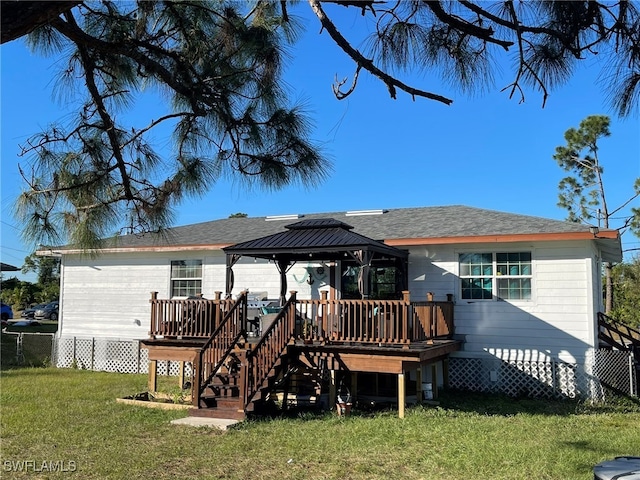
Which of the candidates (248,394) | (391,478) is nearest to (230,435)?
(248,394)

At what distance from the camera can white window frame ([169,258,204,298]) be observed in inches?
600

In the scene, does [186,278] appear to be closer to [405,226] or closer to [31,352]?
[31,352]

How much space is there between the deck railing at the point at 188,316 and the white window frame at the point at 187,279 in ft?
11.0

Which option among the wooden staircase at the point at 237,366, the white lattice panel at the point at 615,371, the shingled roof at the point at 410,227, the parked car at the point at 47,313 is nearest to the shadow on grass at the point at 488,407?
the white lattice panel at the point at 615,371

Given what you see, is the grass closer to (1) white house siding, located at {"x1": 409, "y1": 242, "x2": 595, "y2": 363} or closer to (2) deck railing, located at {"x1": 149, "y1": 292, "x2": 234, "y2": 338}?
(1) white house siding, located at {"x1": 409, "y1": 242, "x2": 595, "y2": 363}

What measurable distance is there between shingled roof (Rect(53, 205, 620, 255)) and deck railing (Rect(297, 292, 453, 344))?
2.58m

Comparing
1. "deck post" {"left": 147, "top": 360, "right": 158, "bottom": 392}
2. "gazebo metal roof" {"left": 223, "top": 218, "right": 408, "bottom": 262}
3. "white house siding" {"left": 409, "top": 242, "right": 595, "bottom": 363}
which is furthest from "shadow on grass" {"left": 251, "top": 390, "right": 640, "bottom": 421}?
"deck post" {"left": 147, "top": 360, "right": 158, "bottom": 392}

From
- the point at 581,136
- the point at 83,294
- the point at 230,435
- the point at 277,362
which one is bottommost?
the point at 230,435

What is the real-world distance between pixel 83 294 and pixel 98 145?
12.1m

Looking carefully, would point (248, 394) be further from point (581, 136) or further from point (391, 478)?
point (581, 136)

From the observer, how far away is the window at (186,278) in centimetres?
1527

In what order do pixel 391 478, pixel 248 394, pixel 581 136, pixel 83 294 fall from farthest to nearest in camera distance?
pixel 581 136, pixel 83 294, pixel 248 394, pixel 391 478

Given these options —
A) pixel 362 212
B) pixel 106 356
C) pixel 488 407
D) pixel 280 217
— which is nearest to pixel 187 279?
pixel 106 356

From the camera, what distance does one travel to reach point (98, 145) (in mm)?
5602
